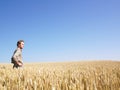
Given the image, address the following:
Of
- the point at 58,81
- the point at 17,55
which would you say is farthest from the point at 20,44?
the point at 58,81

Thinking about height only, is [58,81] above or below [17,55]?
below

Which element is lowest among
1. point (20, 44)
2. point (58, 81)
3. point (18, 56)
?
point (58, 81)

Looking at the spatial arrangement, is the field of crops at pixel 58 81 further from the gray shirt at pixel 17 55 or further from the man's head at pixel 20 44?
the man's head at pixel 20 44

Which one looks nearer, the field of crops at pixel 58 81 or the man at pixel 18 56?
the field of crops at pixel 58 81

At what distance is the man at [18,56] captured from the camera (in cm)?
864

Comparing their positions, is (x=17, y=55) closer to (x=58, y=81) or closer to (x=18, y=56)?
(x=18, y=56)

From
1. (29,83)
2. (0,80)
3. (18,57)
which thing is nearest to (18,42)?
(18,57)

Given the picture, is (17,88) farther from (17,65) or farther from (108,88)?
(17,65)

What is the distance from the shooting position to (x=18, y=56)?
8.79 m

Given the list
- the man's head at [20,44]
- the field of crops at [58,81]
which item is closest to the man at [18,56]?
the man's head at [20,44]

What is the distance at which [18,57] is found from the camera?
8.77 m

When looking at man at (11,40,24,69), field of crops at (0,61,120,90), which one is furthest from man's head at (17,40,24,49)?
field of crops at (0,61,120,90)

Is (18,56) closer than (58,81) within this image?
No

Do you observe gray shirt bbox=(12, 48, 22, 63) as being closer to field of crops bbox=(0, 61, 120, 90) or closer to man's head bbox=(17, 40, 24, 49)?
man's head bbox=(17, 40, 24, 49)
